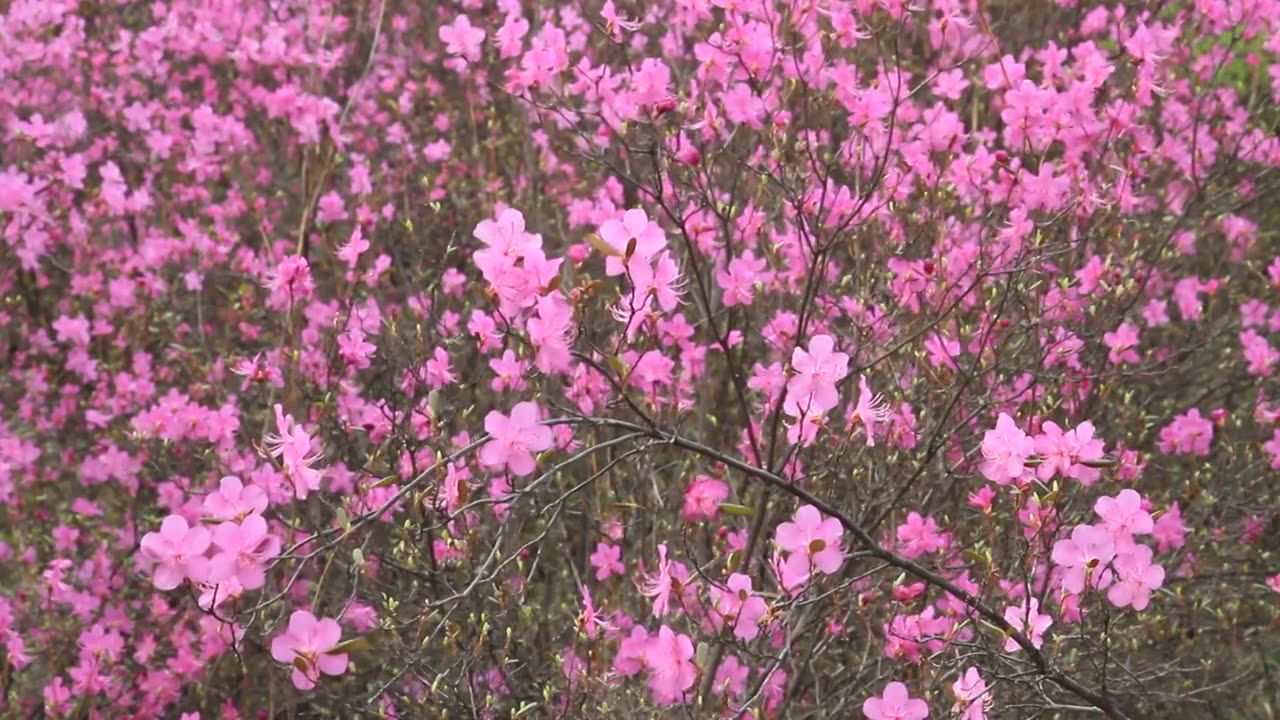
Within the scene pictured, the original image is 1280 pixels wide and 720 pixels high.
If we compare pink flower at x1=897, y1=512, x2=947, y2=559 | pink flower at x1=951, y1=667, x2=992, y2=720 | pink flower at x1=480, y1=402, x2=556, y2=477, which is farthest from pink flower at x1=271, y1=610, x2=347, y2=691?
pink flower at x1=897, y1=512, x2=947, y2=559

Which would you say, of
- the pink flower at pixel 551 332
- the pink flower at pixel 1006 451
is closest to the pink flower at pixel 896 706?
the pink flower at pixel 1006 451

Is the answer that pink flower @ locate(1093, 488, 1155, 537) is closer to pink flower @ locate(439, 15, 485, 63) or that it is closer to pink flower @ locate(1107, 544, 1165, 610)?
pink flower @ locate(1107, 544, 1165, 610)

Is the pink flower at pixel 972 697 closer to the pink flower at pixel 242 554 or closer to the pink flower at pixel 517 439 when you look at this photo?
the pink flower at pixel 517 439

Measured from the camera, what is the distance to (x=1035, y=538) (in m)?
2.18

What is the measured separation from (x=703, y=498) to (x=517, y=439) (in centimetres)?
100

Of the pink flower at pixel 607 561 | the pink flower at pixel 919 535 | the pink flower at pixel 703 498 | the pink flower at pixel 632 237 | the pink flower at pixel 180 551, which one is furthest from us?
the pink flower at pixel 607 561

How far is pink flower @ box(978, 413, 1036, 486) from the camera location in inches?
79.9

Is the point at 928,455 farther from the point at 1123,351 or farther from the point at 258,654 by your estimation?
the point at 258,654

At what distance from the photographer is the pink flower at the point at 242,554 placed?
172cm

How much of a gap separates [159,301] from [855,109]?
3198 mm

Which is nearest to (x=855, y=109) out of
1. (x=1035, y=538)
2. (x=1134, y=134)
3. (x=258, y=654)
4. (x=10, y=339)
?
(x=1134, y=134)

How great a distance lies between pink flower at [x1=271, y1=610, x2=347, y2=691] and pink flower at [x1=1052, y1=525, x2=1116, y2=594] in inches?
45.5

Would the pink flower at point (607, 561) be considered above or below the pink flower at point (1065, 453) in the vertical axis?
above

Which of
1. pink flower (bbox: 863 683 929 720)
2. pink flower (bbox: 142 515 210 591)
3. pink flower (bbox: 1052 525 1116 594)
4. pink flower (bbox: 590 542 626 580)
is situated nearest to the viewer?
pink flower (bbox: 142 515 210 591)
